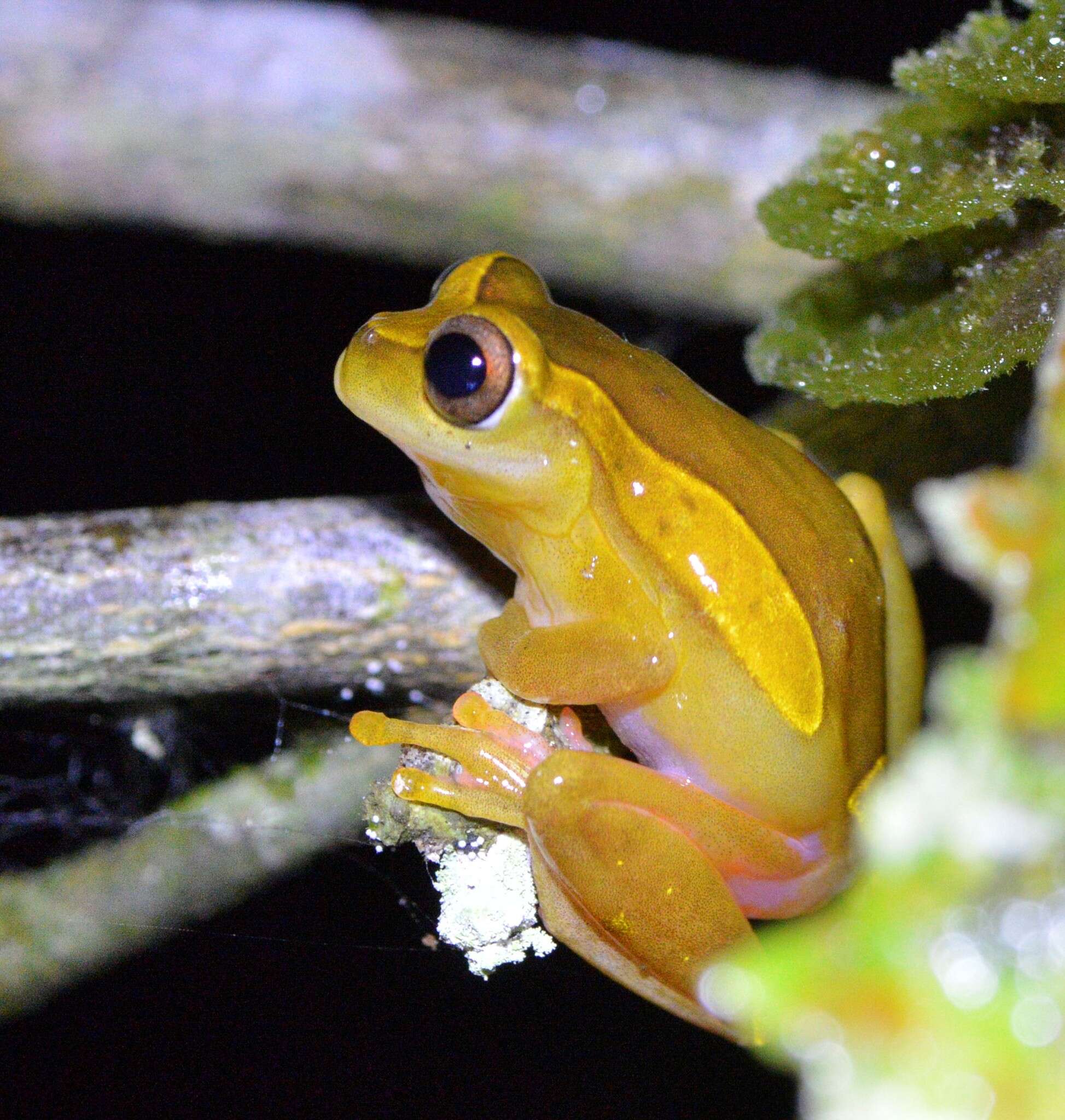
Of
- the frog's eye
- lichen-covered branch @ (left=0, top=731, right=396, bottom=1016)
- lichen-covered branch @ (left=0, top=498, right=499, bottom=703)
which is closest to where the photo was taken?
the frog's eye

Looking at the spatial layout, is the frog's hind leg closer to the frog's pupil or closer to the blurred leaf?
the frog's pupil

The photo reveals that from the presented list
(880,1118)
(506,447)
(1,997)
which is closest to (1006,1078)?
(880,1118)

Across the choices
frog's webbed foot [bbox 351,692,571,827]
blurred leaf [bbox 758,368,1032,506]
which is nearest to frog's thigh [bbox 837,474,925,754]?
blurred leaf [bbox 758,368,1032,506]

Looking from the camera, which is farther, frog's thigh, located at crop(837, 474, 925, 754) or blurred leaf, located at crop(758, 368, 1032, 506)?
blurred leaf, located at crop(758, 368, 1032, 506)

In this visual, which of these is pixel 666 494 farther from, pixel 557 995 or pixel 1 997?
pixel 1 997

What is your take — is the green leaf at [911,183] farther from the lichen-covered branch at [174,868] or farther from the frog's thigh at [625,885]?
the lichen-covered branch at [174,868]

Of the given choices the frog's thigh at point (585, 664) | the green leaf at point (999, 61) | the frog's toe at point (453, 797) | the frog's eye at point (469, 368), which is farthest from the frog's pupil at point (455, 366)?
the green leaf at point (999, 61)
